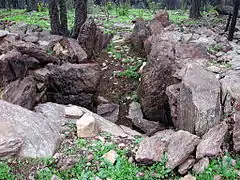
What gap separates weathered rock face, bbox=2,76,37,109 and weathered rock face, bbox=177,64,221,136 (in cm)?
262

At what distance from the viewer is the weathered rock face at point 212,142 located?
4141mm

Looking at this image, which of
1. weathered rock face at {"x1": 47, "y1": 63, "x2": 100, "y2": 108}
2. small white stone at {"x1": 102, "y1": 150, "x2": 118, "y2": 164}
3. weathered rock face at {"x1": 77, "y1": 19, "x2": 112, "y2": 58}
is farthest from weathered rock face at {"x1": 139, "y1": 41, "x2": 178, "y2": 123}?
weathered rock face at {"x1": 77, "y1": 19, "x2": 112, "y2": 58}

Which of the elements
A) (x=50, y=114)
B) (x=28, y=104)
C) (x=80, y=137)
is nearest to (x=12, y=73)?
(x=28, y=104)

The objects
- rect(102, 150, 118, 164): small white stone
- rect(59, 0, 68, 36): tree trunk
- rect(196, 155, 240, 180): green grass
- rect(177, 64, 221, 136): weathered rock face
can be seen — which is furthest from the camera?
rect(59, 0, 68, 36): tree trunk

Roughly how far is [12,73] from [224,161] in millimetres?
4094

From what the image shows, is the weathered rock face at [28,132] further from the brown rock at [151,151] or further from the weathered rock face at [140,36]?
the weathered rock face at [140,36]

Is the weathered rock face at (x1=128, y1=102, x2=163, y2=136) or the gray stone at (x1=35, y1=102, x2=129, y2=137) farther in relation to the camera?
the weathered rock face at (x1=128, y1=102, x2=163, y2=136)

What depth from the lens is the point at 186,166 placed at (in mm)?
4105

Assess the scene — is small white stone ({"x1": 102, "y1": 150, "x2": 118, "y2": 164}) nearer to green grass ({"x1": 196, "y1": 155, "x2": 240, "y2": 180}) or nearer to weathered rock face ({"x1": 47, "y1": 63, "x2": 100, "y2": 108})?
green grass ({"x1": 196, "y1": 155, "x2": 240, "y2": 180})

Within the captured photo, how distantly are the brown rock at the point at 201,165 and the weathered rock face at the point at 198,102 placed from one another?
69cm

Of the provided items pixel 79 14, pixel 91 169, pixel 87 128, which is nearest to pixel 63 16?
pixel 79 14

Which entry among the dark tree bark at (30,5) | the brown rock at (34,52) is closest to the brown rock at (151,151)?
the brown rock at (34,52)

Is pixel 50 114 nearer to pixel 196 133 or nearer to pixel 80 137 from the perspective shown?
pixel 80 137

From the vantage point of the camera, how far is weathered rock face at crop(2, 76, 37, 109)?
18.5 ft
